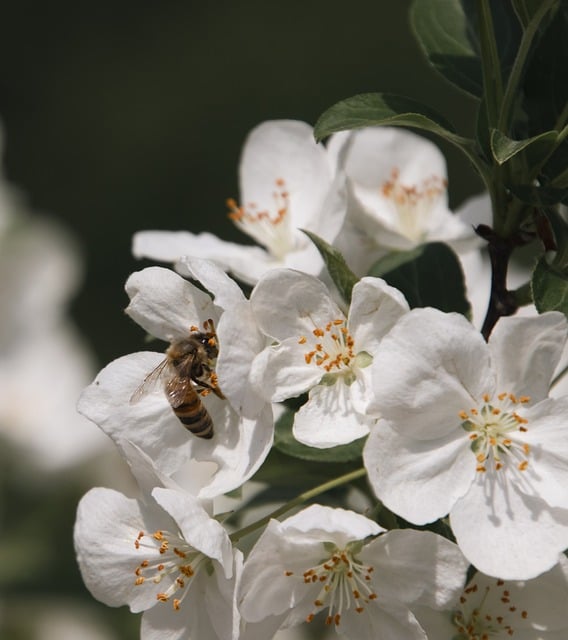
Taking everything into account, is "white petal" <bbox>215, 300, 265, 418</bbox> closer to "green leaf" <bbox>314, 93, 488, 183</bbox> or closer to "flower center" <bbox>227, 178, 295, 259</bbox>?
"green leaf" <bbox>314, 93, 488, 183</bbox>

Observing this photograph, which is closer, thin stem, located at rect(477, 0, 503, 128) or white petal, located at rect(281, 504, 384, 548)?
white petal, located at rect(281, 504, 384, 548)

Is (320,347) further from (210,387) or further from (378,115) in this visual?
(378,115)

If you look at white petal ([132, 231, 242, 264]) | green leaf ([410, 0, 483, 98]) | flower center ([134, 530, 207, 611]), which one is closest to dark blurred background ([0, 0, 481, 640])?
white petal ([132, 231, 242, 264])

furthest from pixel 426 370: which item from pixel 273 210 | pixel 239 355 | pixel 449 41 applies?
pixel 273 210

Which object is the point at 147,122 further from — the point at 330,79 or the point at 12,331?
the point at 12,331

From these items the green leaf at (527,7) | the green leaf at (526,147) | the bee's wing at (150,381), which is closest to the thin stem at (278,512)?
the bee's wing at (150,381)

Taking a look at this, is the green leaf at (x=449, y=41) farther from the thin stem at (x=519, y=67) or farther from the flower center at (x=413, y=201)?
the flower center at (x=413, y=201)
